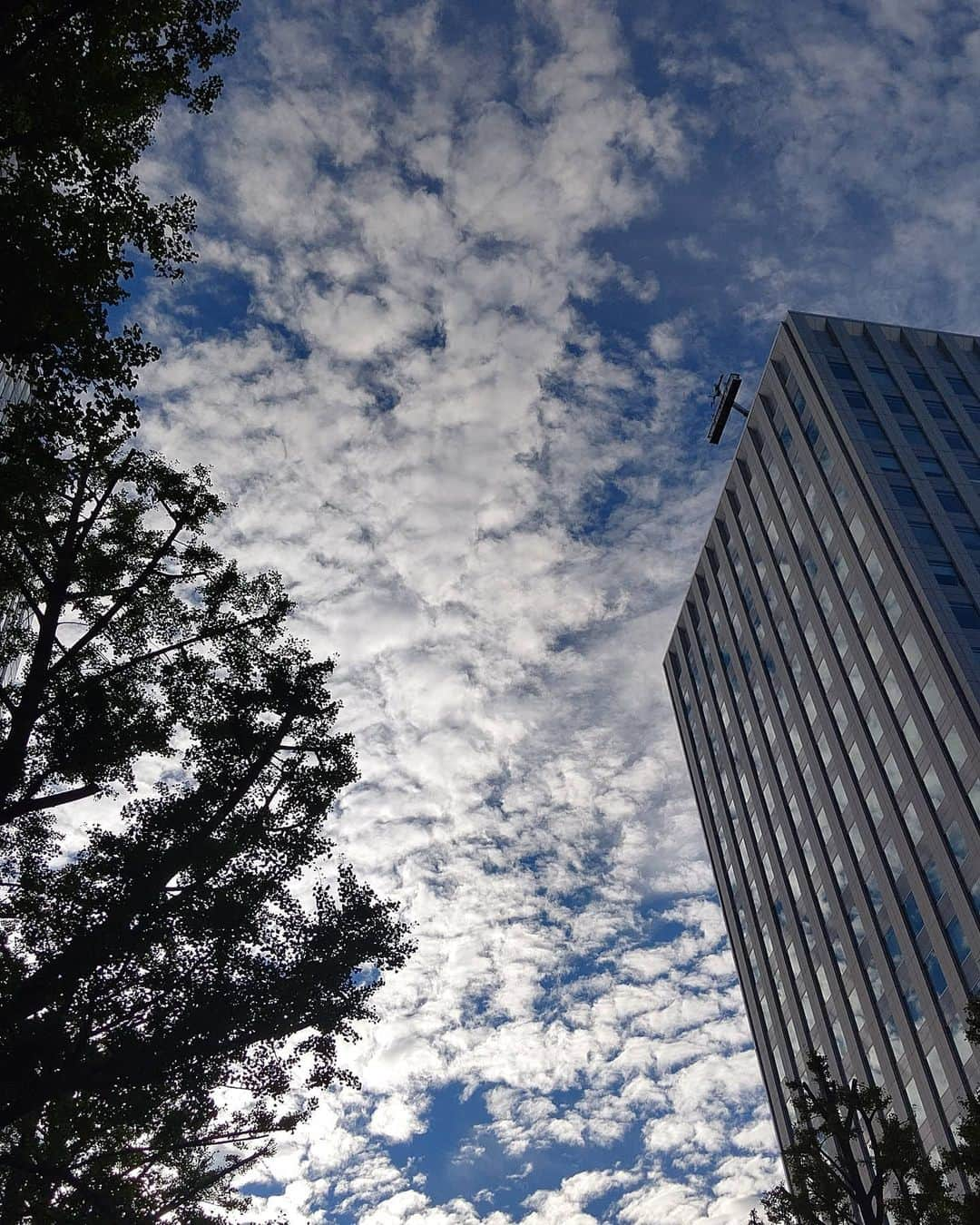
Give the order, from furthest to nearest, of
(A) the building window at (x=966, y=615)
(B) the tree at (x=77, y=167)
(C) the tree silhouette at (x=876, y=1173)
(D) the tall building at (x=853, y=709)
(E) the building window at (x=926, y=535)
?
(E) the building window at (x=926, y=535), (A) the building window at (x=966, y=615), (D) the tall building at (x=853, y=709), (C) the tree silhouette at (x=876, y=1173), (B) the tree at (x=77, y=167)

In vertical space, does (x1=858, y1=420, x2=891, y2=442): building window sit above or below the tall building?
above

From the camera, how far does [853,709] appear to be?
45781 millimetres

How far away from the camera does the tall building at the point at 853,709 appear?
3809 centimetres

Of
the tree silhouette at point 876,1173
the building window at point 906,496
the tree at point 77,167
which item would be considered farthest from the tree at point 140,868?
the building window at point 906,496

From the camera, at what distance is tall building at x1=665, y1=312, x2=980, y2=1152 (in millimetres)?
38094

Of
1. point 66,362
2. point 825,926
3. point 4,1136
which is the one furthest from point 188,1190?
point 825,926

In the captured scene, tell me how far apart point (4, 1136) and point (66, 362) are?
17359mm

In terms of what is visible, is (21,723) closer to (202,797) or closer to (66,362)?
(202,797)

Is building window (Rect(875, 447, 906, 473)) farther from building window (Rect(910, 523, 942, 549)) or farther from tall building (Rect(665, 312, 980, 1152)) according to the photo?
building window (Rect(910, 523, 942, 549))

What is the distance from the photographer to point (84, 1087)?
520 inches

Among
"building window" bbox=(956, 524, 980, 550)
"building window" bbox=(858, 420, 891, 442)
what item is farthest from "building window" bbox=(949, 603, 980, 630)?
"building window" bbox=(858, 420, 891, 442)

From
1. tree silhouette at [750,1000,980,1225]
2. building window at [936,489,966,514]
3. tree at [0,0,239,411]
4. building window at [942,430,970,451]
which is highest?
building window at [942,430,970,451]

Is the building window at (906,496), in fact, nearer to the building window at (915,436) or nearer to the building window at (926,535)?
the building window at (926,535)

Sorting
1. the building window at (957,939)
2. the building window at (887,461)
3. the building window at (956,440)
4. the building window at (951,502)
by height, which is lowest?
the building window at (957,939)
